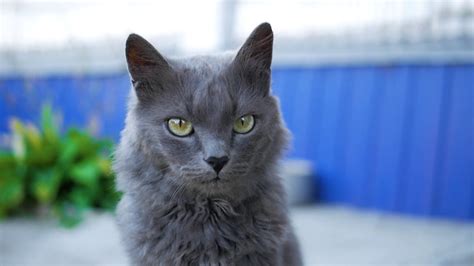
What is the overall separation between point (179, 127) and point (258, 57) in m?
0.34

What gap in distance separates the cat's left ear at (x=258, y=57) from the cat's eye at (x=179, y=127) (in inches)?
9.6

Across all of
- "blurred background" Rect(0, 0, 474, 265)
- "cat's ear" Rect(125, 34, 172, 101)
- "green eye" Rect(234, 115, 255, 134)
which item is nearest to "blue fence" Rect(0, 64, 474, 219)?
"blurred background" Rect(0, 0, 474, 265)

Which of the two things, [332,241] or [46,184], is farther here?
[46,184]

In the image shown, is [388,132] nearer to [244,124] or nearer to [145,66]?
[244,124]

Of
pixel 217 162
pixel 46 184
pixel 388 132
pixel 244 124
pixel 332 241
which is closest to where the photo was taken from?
pixel 217 162

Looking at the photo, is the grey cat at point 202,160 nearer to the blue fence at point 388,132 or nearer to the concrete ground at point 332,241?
the concrete ground at point 332,241

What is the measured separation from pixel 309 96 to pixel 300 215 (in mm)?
1200

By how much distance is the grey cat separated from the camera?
1.44 m

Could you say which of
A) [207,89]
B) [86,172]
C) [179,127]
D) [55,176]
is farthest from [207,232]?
[55,176]

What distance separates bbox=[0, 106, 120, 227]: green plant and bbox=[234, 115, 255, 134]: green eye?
2.93m

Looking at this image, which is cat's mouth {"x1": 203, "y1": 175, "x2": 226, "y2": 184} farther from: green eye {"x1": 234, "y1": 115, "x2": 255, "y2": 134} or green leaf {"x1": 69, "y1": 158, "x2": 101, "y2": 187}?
green leaf {"x1": 69, "y1": 158, "x2": 101, "y2": 187}

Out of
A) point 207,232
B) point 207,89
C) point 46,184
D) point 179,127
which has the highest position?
point 207,89

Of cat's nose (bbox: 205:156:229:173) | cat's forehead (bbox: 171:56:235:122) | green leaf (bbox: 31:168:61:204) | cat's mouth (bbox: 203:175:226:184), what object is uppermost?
cat's forehead (bbox: 171:56:235:122)

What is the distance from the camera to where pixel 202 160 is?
141 cm
